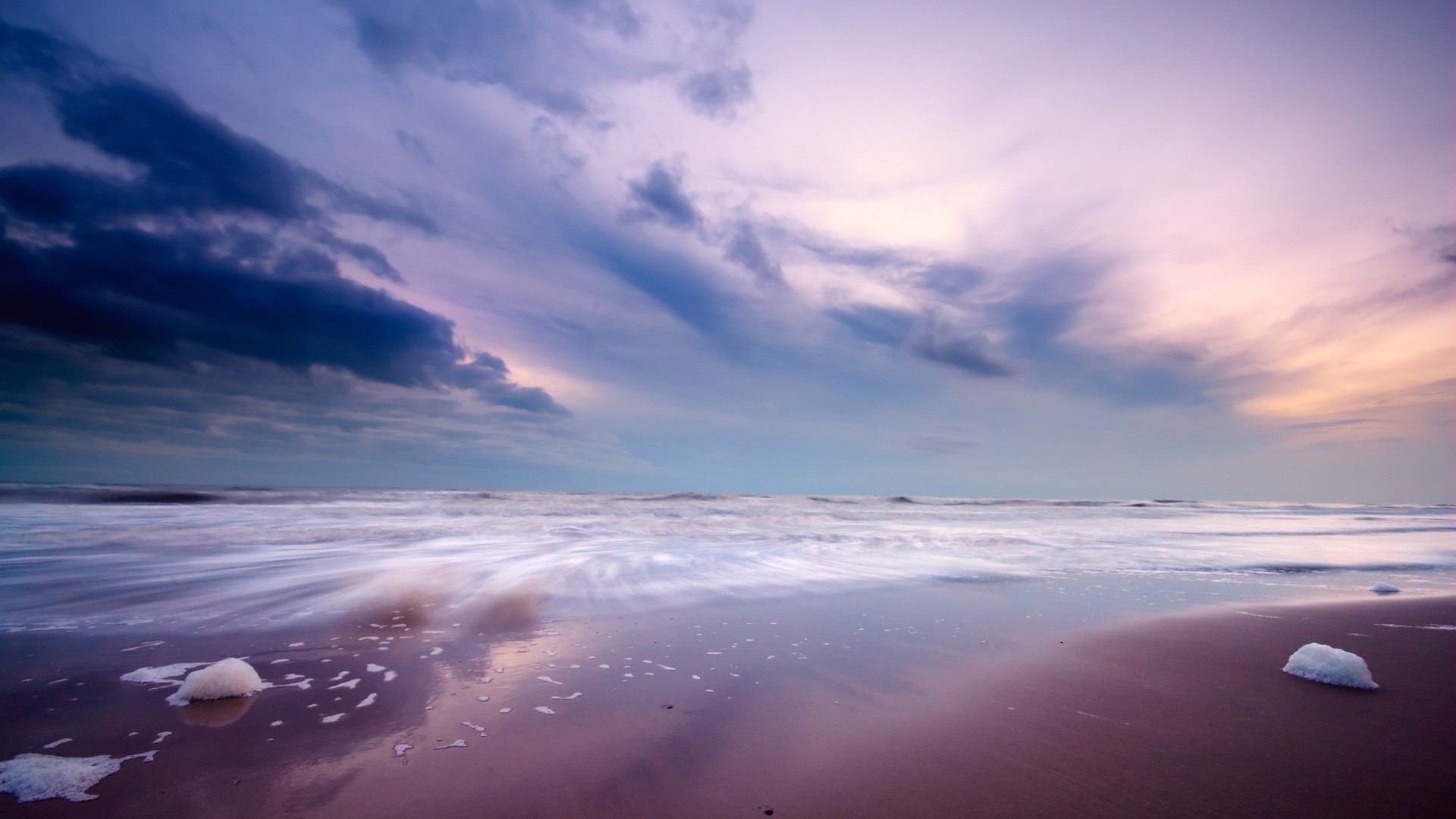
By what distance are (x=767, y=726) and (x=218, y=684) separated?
2.86 metres

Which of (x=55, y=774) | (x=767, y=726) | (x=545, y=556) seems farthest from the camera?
(x=545, y=556)

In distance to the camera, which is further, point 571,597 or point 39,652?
point 571,597

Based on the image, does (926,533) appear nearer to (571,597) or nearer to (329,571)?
(571,597)

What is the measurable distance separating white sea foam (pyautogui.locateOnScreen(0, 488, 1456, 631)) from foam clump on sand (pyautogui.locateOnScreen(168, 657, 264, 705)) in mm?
2283

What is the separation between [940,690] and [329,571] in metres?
7.42

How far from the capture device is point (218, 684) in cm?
304

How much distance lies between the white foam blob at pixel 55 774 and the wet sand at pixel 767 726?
61mm

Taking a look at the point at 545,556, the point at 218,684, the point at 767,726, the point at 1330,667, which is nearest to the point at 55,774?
the point at 218,684

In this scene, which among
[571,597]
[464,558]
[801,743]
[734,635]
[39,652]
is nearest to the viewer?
[801,743]

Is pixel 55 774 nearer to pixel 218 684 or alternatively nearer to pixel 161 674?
pixel 218 684

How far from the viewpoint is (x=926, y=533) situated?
46.6 feet

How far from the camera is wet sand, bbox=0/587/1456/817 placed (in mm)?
2174

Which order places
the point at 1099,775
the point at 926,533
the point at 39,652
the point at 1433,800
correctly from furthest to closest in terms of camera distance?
the point at 926,533 < the point at 39,652 < the point at 1099,775 < the point at 1433,800

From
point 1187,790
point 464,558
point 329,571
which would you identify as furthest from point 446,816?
point 464,558
